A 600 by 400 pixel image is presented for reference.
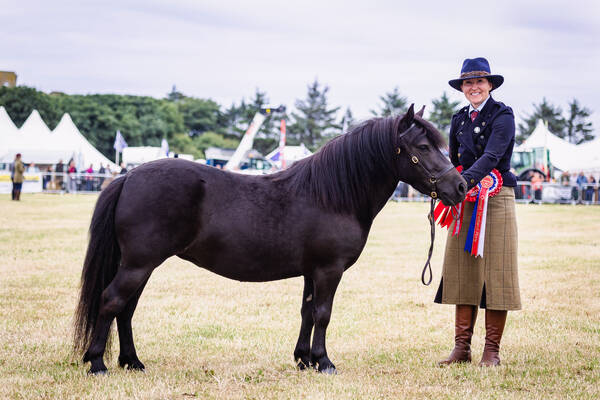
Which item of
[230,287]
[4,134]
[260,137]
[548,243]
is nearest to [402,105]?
[260,137]

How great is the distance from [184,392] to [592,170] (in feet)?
130

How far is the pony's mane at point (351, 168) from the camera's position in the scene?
195 inches

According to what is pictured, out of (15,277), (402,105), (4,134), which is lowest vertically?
(15,277)

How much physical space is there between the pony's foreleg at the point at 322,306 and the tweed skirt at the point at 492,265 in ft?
4.27

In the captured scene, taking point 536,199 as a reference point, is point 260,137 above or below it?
above

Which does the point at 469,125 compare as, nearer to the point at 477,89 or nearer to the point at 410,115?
the point at 477,89

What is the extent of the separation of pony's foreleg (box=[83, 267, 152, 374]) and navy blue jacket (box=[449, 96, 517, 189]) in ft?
9.47

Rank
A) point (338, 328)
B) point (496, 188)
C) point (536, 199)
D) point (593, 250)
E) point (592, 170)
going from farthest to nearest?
point (592, 170) → point (536, 199) → point (593, 250) → point (338, 328) → point (496, 188)

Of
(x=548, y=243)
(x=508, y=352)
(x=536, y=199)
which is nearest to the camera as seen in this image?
(x=508, y=352)

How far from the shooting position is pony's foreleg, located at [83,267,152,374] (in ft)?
15.1

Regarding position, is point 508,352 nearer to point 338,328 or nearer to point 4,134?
point 338,328

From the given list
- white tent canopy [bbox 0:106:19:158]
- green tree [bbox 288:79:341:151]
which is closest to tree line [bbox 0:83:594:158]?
green tree [bbox 288:79:341:151]

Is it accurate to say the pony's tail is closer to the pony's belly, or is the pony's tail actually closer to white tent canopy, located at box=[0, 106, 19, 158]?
the pony's belly

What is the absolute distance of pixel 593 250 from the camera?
46.0 feet
